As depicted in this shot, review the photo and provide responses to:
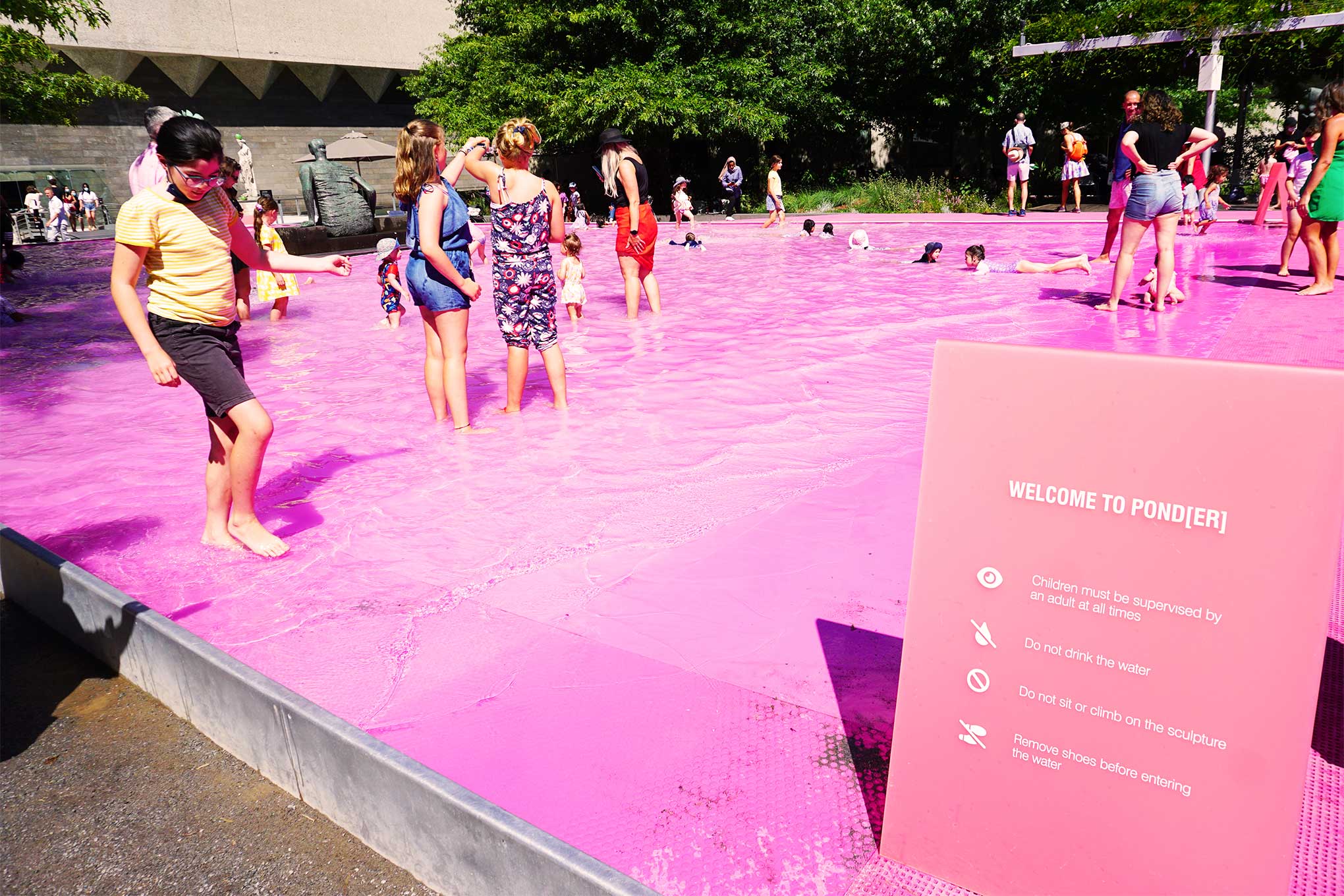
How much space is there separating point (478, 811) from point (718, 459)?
3.71m

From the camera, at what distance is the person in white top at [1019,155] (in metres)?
21.1

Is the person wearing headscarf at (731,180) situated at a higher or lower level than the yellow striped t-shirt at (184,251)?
higher

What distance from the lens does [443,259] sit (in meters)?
5.77

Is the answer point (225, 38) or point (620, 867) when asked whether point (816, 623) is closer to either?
point (620, 867)

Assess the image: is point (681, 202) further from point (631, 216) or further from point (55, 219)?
point (55, 219)

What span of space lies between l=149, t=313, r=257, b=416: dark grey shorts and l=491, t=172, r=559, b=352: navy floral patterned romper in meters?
2.24

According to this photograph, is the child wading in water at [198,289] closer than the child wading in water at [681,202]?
Yes

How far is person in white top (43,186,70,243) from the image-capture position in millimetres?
30844

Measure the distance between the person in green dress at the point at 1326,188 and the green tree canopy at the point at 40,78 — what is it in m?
26.1

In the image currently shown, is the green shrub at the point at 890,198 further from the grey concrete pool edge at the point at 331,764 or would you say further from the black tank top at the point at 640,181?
the grey concrete pool edge at the point at 331,764

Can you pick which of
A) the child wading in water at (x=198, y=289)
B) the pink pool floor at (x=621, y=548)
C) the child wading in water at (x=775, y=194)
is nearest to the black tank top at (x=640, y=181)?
the pink pool floor at (x=621, y=548)

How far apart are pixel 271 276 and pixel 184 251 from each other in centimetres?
825

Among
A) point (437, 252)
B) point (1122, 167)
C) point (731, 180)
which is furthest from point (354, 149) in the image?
point (437, 252)

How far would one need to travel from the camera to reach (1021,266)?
13.0 metres
